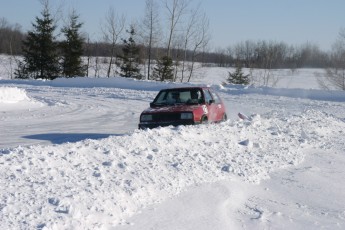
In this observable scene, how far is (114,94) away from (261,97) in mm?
8649

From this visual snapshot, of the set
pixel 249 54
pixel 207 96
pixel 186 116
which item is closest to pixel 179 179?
pixel 186 116

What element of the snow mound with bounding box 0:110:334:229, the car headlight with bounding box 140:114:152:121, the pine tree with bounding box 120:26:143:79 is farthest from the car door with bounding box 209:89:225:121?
the pine tree with bounding box 120:26:143:79

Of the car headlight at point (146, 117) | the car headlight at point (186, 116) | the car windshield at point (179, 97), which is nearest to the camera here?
the car headlight at point (186, 116)

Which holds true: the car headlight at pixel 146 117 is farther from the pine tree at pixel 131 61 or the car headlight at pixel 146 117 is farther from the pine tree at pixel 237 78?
the pine tree at pixel 237 78

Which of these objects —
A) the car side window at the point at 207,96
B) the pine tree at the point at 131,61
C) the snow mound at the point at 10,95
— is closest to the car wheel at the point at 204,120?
the car side window at the point at 207,96

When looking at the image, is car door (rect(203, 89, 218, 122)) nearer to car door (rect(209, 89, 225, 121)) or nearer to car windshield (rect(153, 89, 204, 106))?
car door (rect(209, 89, 225, 121))

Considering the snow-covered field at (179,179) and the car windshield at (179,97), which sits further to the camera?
the car windshield at (179,97)

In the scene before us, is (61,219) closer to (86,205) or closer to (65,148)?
(86,205)

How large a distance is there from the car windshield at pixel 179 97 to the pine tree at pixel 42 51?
123 ft

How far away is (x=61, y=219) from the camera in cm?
504

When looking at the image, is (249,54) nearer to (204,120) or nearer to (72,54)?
(72,54)

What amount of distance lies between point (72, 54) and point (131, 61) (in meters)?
6.38

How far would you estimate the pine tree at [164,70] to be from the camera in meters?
44.3

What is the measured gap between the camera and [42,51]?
47.8 metres
